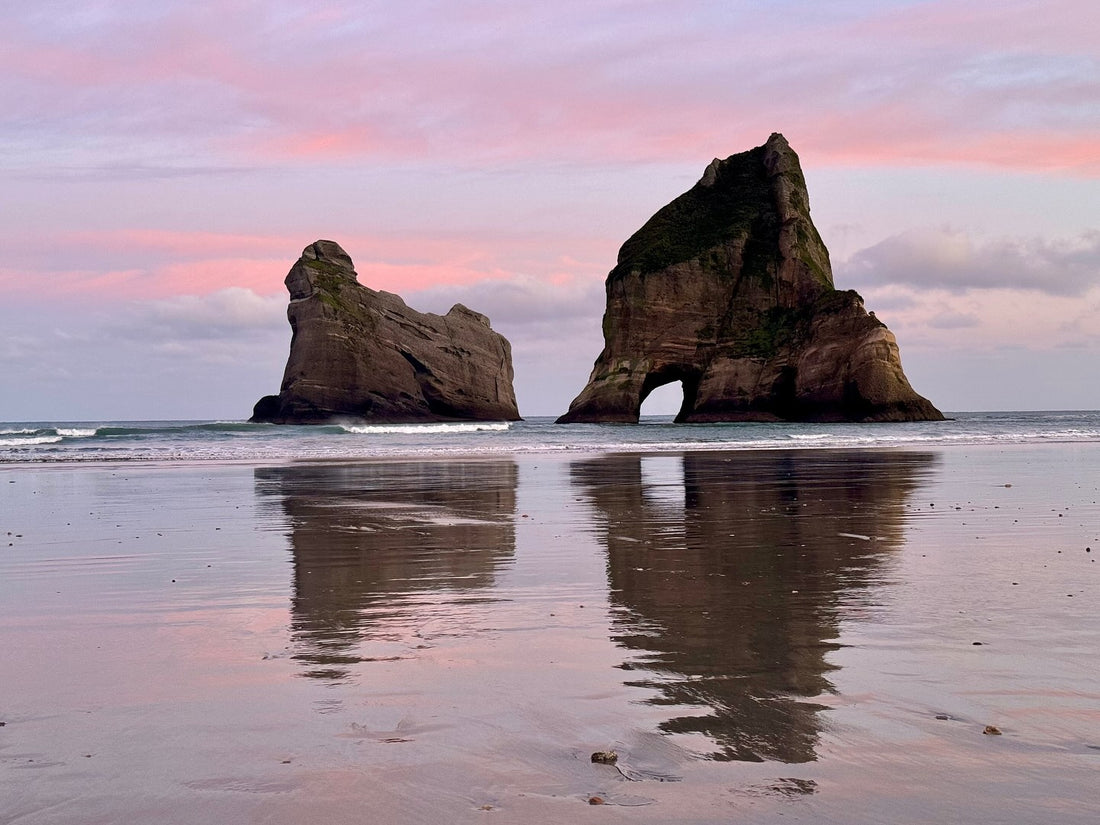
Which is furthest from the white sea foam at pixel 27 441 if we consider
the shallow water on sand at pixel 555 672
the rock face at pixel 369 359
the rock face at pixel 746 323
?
the rock face at pixel 746 323

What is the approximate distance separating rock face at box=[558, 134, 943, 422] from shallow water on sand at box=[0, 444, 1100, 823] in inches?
2874

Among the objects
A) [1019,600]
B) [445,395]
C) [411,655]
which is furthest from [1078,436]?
[445,395]

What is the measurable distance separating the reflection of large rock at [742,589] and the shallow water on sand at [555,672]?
1.5 inches

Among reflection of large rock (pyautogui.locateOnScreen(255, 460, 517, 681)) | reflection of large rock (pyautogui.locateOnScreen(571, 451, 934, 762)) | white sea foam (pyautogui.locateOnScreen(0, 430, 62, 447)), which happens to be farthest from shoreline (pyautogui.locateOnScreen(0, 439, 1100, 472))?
white sea foam (pyautogui.locateOnScreen(0, 430, 62, 447))

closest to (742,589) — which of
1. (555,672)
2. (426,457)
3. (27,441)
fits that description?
(555,672)

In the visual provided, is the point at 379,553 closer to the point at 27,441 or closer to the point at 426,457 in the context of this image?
the point at 426,457

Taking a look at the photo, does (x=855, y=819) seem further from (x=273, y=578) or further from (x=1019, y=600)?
(x=273, y=578)

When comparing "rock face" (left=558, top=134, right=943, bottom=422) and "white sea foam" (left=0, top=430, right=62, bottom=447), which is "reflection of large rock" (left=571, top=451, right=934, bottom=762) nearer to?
"white sea foam" (left=0, top=430, right=62, bottom=447)

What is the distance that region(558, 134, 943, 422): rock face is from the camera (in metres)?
82.0

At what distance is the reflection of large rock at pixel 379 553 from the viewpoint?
6.18m

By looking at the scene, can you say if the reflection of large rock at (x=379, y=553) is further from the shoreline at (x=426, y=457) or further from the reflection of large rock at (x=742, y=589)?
the shoreline at (x=426, y=457)

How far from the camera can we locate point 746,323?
91.6m

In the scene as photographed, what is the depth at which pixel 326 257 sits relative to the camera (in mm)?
104875

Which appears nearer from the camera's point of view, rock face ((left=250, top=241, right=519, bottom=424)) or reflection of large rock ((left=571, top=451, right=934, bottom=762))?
reflection of large rock ((left=571, top=451, right=934, bottom=762))
